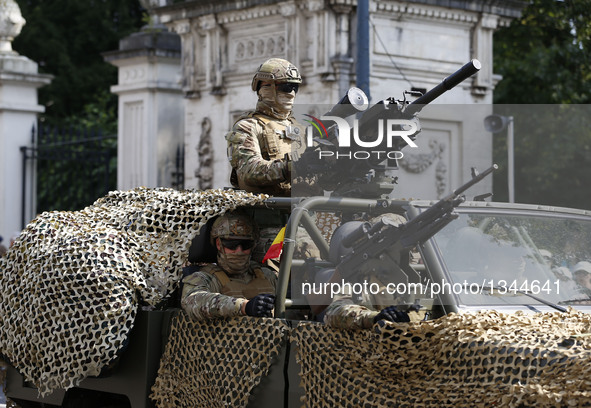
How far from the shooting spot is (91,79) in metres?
26.8

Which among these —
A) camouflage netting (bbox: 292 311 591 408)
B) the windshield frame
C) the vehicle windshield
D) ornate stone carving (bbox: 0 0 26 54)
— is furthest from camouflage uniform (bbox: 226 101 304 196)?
ornate stone carving (bbox: 0 0 26 54)

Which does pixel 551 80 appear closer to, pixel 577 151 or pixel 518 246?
pixel 577 151

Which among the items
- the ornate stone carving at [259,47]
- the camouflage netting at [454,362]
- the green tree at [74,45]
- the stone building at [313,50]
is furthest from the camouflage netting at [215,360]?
the green tree at [74,45]

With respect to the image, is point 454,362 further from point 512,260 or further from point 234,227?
point 234,227

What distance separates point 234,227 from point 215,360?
2.62ft

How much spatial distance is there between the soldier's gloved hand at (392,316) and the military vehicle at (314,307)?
0.16 feet

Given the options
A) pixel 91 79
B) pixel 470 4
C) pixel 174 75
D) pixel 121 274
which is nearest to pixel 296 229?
pixel 121 274

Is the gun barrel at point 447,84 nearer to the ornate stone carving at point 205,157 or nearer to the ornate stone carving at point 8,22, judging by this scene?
the ornate stone carving at point 205,157

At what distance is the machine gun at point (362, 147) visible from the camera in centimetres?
680

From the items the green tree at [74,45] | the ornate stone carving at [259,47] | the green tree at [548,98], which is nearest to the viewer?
the green tree at [548,98]

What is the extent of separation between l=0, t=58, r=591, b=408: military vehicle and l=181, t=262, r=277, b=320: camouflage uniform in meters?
0.09

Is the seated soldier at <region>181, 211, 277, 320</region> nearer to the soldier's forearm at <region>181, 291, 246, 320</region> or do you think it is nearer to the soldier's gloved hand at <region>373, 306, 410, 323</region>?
the soldier's forearm at <region>181, 291, 246, 320</region>

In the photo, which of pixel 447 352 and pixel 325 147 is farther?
pixel 325 147

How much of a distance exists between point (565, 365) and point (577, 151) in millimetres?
10729
